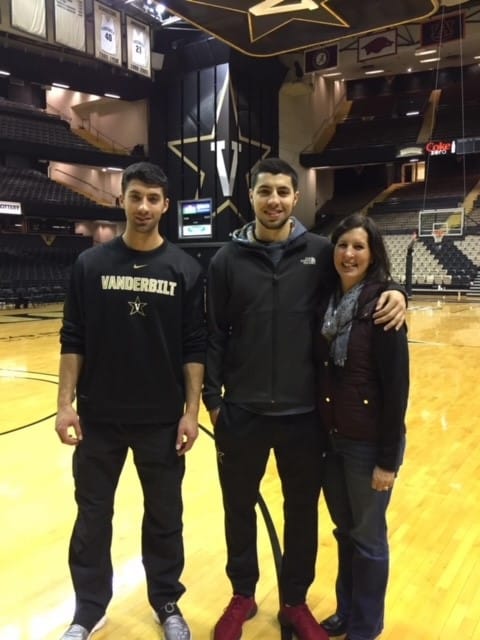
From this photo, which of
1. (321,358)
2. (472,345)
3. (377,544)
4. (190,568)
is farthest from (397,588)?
(472,345)

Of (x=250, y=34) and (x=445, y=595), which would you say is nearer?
(x=445, y=595)

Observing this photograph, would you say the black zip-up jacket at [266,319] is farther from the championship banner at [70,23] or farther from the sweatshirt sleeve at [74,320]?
the championship banner at [70,23]

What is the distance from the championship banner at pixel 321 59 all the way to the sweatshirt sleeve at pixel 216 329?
61.8 ft

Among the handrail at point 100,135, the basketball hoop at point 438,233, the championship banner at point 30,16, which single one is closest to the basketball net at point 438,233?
the basketball hoop at point 438,233

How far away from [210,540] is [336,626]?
2.76ft

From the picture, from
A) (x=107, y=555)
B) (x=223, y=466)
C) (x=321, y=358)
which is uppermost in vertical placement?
(x=321, y=358)

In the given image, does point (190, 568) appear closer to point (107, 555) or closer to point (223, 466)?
point (107, 555)

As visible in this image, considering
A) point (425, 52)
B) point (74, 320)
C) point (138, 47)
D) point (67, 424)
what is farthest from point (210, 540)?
point (425, 52)

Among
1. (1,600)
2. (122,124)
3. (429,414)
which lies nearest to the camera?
(1,600)

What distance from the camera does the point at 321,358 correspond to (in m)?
1.73

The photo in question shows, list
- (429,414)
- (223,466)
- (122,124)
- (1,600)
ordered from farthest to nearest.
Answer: (122,124), (429,414), (1,600), (223,466)

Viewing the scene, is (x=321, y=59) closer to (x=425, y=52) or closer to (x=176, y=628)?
(x=425, y=52)

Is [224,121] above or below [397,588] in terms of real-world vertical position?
above

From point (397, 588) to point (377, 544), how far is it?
25.4 inches
